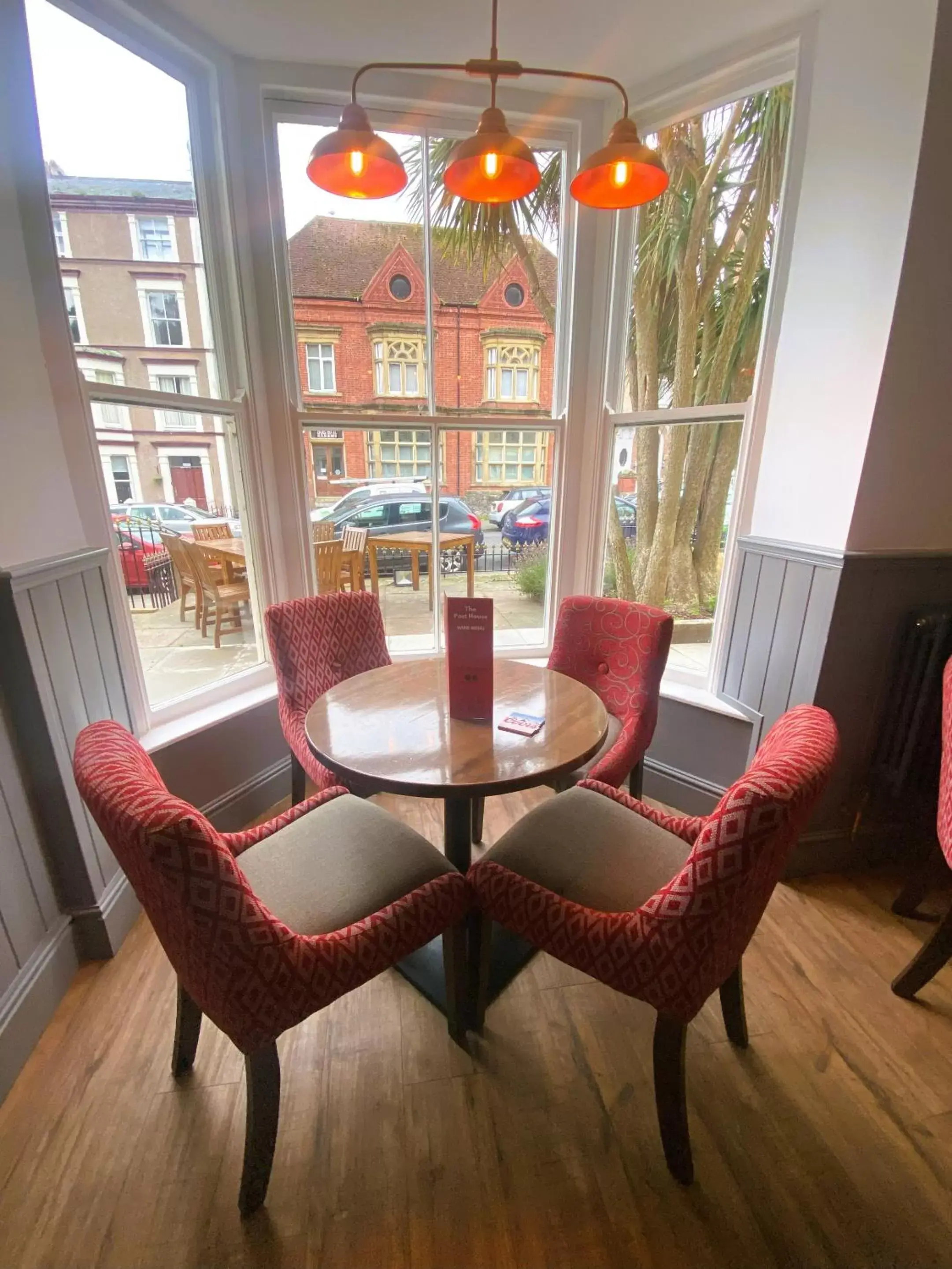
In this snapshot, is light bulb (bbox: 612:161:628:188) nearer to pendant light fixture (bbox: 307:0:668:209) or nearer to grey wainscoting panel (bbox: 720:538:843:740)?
pendant light fixture (bbox: 307:0:668:209)

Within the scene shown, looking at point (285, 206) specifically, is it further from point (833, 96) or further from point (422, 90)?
point (833, 96)

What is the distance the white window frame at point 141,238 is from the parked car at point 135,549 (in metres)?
0.88

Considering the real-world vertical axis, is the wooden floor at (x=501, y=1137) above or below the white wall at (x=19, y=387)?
below

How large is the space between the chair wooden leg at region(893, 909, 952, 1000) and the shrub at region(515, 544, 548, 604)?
1843mm

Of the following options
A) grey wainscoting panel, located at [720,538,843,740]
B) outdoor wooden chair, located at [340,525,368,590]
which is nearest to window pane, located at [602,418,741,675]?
grey wainscoting panel, located at [720,538,843,740]

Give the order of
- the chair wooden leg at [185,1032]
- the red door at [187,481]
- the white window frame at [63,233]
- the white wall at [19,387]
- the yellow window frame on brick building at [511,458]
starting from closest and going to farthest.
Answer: the chair wooden leg at [185,1032], the white wall at [19,387], the white window frame at [63,233], the red door at [187,481], the yellow window frame on brick building at [511,458]

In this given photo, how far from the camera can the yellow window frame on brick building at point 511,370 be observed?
237cm

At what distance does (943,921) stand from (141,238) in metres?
3.12

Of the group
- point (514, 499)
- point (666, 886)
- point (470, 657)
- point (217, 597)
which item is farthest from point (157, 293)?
point (666, 886)

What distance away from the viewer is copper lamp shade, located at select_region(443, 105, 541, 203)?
1.18 meters

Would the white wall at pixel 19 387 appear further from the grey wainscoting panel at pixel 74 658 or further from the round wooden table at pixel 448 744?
the round wooden table at pixel 448 744

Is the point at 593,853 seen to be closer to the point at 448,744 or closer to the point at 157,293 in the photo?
the point at 448,744

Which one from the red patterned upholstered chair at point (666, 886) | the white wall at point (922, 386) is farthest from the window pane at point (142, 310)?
the white wall at point (922, 386)

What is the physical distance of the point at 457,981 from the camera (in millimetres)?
1284
